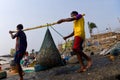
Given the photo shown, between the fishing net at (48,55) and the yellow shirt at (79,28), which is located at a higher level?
the yellow shirt at (79,28)

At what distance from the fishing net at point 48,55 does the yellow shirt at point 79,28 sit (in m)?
2.22

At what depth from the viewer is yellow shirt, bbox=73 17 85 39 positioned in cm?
677

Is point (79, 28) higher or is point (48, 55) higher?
point (79, 28)

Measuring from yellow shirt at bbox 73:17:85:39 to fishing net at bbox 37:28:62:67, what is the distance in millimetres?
2216

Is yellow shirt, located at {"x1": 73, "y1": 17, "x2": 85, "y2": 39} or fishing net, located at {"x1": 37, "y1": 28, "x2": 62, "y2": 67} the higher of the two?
yellow shirt, located at {"x1": 73, "y1": 17, "x2": 85, "y2": 39}

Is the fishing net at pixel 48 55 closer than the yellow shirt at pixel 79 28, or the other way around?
the yellow shirt at pixel 79 28

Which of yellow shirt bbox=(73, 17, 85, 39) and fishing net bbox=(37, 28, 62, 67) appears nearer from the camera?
yellow shirt bbox=(73, 17, 85, 39)

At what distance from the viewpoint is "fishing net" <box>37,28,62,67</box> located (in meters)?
8.78

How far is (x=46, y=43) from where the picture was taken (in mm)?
9000

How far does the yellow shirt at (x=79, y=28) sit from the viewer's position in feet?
22.2

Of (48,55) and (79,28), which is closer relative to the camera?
(79,28)

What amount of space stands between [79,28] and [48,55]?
7.71ft

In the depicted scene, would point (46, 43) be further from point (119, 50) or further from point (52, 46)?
point (119, 50)

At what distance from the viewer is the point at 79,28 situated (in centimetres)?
679
